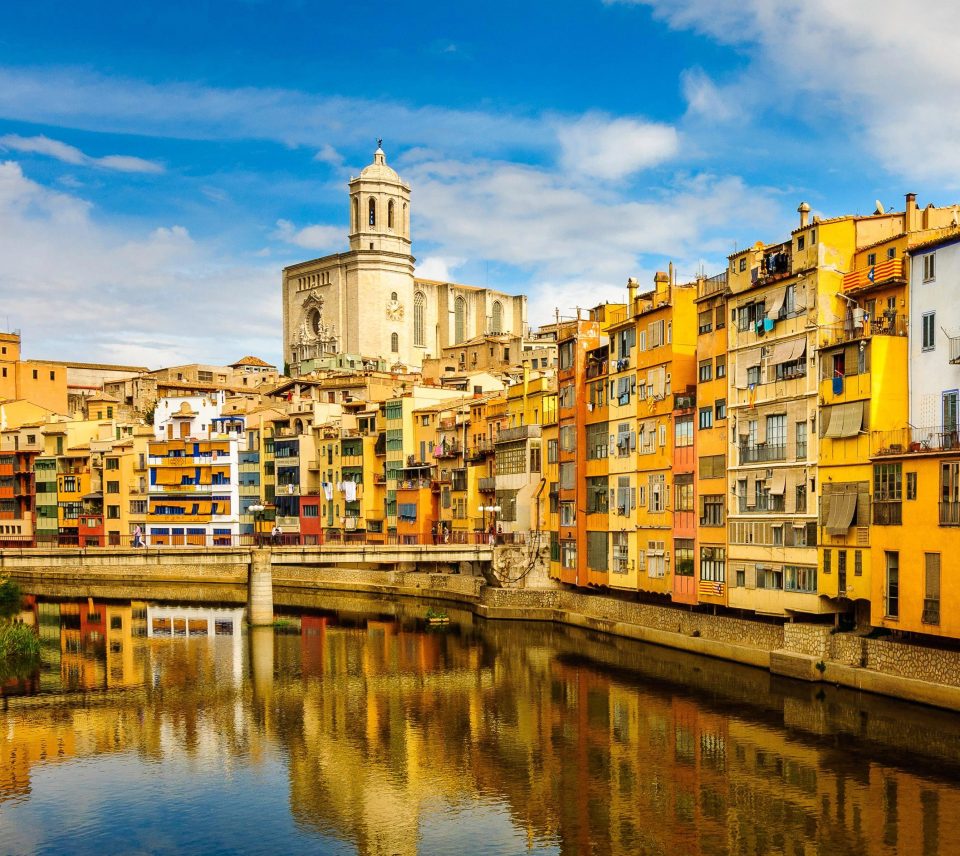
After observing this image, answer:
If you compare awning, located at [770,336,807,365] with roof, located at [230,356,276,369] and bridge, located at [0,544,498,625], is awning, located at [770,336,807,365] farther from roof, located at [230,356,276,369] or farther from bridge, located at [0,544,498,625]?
roof, located at [230,356,276,369]

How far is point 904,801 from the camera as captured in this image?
2909 cm

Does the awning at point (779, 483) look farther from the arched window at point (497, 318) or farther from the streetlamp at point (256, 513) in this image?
the arched window at point (497, 318)

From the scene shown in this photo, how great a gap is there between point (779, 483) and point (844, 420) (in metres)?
4.56

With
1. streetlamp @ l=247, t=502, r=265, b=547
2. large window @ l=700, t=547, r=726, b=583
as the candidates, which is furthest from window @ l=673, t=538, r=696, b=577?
streetlamp @ l=247, t=502, r=265, b=547

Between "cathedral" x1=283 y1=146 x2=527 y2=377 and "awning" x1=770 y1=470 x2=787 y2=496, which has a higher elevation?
"cathedral" x1=283 y1=146 x2=527 y2=377

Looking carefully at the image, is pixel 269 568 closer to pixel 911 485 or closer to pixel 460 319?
pixel 911 485

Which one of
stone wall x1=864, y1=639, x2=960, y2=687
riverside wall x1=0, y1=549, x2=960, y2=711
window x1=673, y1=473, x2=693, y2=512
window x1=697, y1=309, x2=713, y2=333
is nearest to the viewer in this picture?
stone wall x1=864, y1=639, x2=960, y2=687

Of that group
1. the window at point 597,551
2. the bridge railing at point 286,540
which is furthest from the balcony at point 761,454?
the bridge railing at point 286,540

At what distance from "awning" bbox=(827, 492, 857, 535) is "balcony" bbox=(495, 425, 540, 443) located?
27.0 m

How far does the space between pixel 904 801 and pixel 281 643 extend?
114 feet

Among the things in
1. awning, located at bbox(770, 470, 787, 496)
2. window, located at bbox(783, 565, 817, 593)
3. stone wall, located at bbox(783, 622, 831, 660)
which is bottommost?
stone wall, located at bbox(783, 622, 831, 660)

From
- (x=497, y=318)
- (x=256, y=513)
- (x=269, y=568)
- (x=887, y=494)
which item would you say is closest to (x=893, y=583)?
(x=887, y=494)

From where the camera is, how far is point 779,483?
44.9 metres

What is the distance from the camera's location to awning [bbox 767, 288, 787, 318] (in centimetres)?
4503
